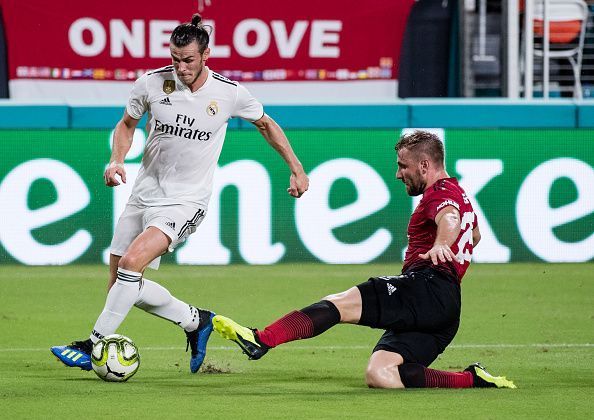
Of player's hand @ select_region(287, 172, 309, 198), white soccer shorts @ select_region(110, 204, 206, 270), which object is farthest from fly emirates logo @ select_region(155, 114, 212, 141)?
player's hand @ select_region(287, 172, 309, 198)

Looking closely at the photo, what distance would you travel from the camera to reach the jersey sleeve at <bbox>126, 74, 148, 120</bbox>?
25.4 ft

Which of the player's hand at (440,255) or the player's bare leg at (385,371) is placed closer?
the player's hand at (440,255)

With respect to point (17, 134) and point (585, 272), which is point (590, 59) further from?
point (17, 134)

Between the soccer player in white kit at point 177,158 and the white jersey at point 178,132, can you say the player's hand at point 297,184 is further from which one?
the white jersey at point 178,132

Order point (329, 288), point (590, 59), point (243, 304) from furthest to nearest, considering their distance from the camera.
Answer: point (590, 59) < point (329, 288) < point (243, 304)

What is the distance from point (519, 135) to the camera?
13680mm

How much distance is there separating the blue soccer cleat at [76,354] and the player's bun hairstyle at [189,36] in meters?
1.66

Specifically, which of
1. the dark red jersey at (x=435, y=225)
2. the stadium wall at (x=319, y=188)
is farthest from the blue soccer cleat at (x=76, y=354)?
the stadium wall at (x=319, y=188)

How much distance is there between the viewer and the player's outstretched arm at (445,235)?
21.3 ft

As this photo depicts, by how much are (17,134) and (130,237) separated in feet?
18.7

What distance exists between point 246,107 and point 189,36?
2.17 feet

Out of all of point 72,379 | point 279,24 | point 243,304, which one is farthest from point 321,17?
point 72,379

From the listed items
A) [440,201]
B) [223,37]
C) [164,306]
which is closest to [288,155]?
[164,306]

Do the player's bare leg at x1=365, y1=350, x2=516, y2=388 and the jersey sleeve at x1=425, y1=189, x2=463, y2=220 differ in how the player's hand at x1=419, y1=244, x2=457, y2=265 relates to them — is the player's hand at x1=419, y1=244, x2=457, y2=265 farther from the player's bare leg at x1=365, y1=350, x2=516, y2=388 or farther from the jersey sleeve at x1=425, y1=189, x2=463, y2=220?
the player's bare leg at x1=365, y1=350, x2=516, y2=388
